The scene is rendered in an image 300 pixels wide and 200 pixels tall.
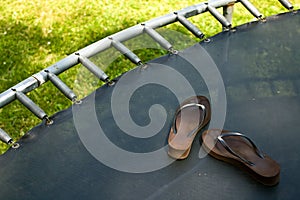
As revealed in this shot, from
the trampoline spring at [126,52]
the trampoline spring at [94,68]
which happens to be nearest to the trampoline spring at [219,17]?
the trampoline spring at [126,52]

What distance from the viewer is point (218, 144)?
1.59 meters

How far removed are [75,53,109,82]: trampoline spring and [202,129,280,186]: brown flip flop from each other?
48 cm

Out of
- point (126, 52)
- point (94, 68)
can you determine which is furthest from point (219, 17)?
point (94, 68)

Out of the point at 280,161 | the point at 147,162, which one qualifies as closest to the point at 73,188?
the point at 147,162

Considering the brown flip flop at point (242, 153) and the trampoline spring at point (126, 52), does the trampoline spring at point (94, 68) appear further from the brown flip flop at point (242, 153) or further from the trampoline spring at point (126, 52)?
the brown flip flop at point (242, 153)

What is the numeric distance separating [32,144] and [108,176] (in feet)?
1.06

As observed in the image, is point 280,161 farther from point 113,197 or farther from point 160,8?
point 160,8

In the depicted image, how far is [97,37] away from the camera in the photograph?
312 centimetres

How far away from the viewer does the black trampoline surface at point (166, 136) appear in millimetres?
1489

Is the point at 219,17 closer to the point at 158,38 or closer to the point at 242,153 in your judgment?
the point at 158,38

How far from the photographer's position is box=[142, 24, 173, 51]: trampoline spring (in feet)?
6.49

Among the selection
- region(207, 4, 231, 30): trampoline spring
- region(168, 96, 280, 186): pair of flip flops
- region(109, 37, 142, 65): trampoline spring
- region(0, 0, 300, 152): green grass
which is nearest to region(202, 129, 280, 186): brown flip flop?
region(168, 96, 280, 186): pair of flip flops

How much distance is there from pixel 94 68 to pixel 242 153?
68 centimetres

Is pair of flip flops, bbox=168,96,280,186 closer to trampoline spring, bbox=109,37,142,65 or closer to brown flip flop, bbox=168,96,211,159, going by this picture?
brown flip flop, bbox=168,96,211,159
